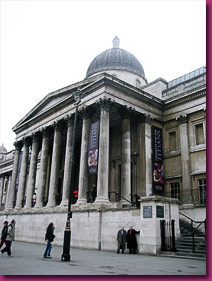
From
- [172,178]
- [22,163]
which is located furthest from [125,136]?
[22,163]

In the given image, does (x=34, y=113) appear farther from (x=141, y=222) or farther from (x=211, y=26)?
(x=211, y=26)

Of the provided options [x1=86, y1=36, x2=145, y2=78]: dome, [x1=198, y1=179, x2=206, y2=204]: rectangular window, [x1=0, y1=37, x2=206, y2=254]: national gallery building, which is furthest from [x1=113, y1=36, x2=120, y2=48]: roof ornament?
[x1=198, y1=179, x2=206, y2=204]: rectangular window

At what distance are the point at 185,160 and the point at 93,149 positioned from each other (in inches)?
325

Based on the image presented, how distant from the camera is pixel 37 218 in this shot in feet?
86.0

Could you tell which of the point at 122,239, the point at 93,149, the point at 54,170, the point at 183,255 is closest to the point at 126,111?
the point at 93,149

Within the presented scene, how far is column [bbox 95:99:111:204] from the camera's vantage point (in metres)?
20.8

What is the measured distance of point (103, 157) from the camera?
21.5 metres

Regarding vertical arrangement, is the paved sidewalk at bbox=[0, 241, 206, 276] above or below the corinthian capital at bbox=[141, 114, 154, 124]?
below

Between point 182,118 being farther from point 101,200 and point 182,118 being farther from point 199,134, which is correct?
point 101,200

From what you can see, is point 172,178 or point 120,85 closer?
point 120,85

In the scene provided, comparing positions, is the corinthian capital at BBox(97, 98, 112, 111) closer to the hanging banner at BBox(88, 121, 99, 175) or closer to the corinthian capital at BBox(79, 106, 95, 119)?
the hanging banner at BBox(88, 121, 99, 175)

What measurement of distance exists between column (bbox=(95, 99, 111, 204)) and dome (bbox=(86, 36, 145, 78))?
49.2 feet

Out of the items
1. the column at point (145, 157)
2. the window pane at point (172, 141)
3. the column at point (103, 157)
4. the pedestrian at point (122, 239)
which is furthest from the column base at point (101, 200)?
the window pane at point (172, 141)

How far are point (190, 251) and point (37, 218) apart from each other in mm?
15918
